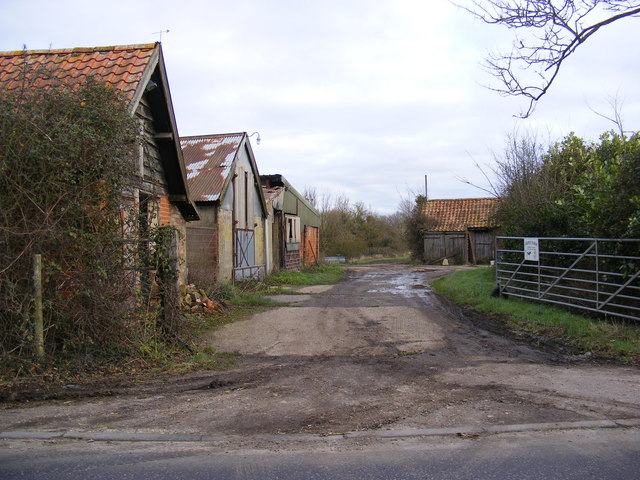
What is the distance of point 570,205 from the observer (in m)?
12.8

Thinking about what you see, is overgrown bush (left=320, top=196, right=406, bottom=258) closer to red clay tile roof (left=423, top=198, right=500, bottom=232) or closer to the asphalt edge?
red clay tile roof (left=423, top=198, right=500, bottom=232)

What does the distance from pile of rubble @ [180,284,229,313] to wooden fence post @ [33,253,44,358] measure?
5.25m

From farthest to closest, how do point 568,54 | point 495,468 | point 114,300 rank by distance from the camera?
point 568,54, point 114,300, point 495,468

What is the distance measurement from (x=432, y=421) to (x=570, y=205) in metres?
9.47

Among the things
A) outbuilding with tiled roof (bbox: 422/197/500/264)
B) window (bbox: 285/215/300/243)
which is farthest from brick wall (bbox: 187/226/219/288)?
outbuilding with tiled roof (bbox: 422/197/500/264)

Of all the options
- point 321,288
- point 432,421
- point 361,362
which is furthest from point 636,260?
point 321,288

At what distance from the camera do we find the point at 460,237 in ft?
118

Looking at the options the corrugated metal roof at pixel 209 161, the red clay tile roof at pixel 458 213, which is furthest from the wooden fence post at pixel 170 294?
the red clay tile roof at pixel 458 213

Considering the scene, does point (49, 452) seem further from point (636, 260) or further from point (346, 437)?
point (636, 260)

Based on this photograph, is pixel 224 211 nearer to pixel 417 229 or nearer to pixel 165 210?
pixel 165 210

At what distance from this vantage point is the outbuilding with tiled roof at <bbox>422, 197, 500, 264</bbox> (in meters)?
35.7

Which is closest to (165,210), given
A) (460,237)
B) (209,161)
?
(209,161)

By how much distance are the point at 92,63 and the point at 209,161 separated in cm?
814

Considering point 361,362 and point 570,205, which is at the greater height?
point 570,205
